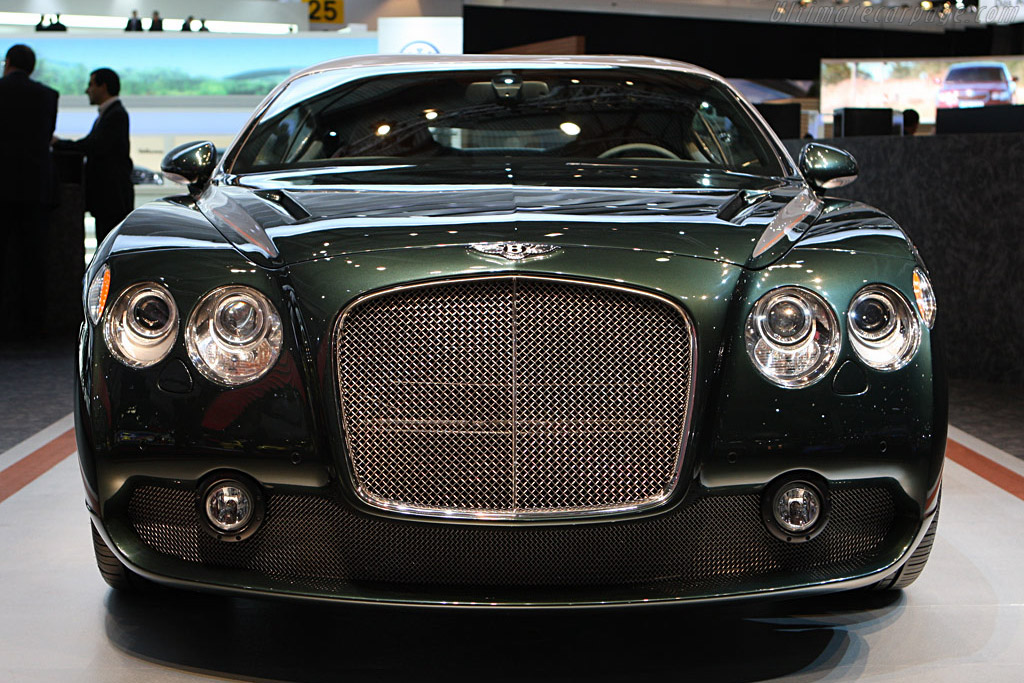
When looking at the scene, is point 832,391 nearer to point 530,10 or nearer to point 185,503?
point 185,503

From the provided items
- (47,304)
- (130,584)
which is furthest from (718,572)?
(47,304)

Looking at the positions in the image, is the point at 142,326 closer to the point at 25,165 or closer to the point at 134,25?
the point at 25,165

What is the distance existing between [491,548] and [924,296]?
90cm

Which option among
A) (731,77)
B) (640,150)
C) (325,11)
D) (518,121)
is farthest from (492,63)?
(731,77)

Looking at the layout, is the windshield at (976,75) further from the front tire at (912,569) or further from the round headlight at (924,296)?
the round headlight at (924,296)

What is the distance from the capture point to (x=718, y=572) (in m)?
2.02

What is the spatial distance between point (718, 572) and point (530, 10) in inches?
931

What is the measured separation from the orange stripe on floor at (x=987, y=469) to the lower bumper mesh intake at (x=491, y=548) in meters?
1.82

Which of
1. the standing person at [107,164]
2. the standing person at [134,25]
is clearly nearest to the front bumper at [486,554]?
the standing person at [107,164]

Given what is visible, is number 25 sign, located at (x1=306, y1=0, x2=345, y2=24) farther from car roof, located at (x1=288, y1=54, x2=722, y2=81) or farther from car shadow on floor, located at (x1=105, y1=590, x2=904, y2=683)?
car shadow on floor, located at (x1=105, y1=590, x2=904, y2=683)

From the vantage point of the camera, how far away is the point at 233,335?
2002 millimetres

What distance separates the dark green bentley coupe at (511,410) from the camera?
1.95 metres

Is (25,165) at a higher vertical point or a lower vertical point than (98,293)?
higher

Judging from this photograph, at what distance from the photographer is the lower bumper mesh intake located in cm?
196
